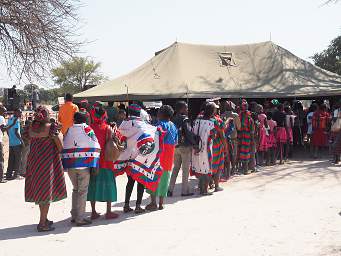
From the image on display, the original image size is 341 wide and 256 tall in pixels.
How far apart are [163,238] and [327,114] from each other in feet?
27.2

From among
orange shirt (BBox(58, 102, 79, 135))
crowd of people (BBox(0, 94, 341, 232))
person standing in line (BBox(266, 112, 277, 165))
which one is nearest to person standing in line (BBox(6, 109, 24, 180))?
crowd of people (BBox(0, 94, 341, 232))

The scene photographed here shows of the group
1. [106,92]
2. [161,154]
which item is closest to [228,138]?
[161,154]

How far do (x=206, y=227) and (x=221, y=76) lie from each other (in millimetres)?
9071

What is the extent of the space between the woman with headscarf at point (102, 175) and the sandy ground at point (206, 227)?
332 millimetres

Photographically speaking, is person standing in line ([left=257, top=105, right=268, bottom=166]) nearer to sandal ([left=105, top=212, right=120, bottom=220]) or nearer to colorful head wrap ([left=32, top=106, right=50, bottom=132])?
sandal ([left=105, top=212, right=120, bottom=220])

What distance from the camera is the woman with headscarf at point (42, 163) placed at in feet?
17.8

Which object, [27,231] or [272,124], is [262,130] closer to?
[272,124]

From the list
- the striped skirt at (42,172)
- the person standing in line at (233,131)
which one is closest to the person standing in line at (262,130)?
the person standing in line at (233,131)

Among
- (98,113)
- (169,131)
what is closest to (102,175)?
(98,113)

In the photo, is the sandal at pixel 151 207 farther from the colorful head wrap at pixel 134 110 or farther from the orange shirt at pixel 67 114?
the orange shirt at pixel 67 114

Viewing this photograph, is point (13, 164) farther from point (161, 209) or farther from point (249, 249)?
point (249, 249)

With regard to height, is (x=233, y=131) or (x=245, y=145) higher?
(x=233, y=131)

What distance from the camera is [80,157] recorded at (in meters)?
5.66

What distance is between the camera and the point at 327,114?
12.1 meters
